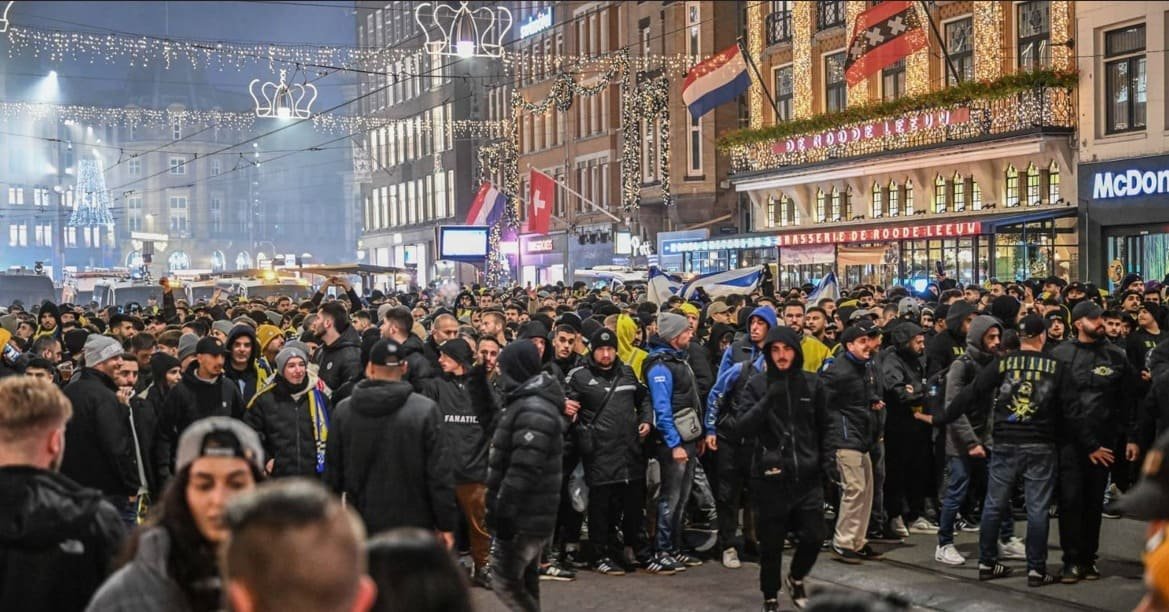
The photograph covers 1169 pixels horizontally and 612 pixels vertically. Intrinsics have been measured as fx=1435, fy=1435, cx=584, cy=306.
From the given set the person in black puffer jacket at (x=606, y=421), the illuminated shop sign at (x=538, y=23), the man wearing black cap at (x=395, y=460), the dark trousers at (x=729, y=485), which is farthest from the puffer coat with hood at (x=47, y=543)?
the illuminated shop sign at (x=538, y=23)

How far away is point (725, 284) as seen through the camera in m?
23.5

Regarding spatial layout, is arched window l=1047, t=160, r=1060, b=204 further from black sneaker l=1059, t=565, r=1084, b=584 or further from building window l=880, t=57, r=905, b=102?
black sneaker l=1059, t=565, r=1084, b=584

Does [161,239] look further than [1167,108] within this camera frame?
Yes

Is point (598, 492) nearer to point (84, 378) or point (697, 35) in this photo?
point (84, 378)

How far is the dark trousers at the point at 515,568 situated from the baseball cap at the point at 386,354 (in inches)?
53.9

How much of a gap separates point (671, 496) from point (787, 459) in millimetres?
2306

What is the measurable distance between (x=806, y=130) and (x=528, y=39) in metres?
29.8

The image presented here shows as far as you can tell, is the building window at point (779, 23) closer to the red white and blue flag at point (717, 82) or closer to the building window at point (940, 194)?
the red white and blue flag at point (717, 82)

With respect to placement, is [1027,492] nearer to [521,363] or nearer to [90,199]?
[521,363]

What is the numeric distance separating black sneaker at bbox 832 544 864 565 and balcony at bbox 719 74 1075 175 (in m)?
20.2

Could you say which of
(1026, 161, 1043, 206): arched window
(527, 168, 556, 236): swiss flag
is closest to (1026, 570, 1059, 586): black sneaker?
(1026, 161, 1043, 206): arched window

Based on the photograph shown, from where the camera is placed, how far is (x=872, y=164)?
3519 centimetres

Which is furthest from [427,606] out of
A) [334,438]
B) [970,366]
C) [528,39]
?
[528,39]

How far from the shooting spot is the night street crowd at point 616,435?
25.4ft
